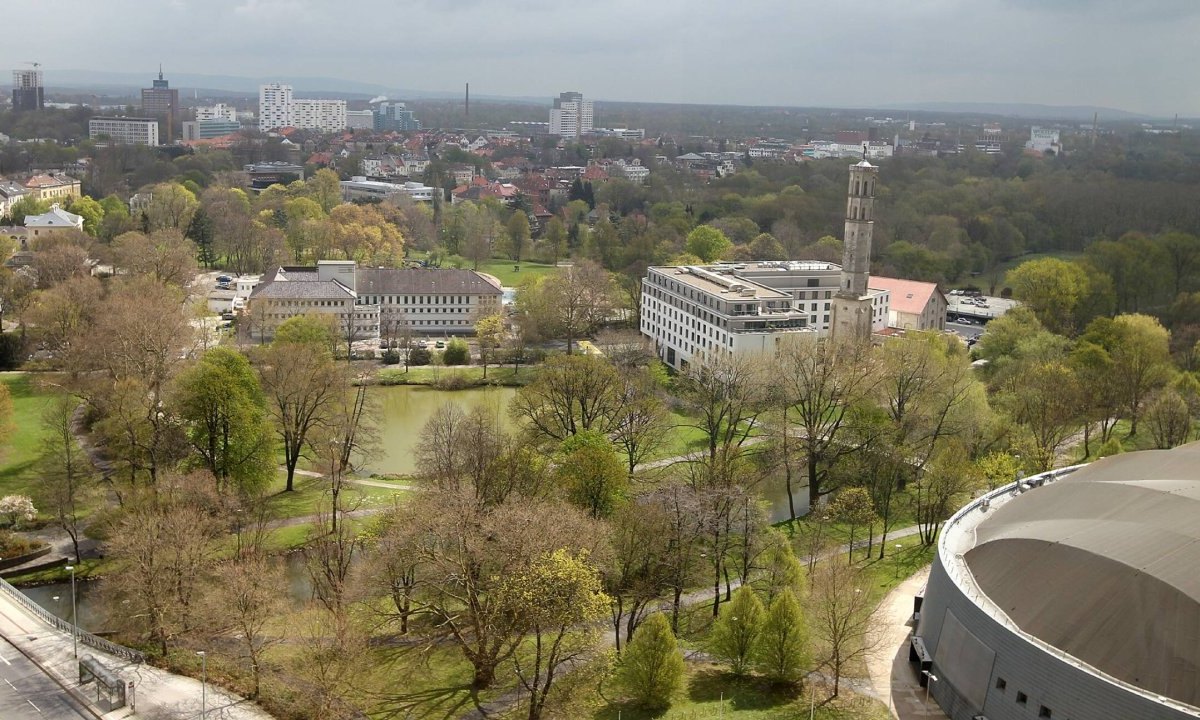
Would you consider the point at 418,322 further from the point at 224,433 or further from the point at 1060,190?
the point at 1060,190

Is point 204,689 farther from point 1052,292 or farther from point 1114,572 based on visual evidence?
point 1052,292

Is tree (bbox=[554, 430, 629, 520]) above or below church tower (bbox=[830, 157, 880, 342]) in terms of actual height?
below

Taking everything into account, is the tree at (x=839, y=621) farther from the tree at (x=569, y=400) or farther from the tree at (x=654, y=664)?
the tree at (x=569, y=400)

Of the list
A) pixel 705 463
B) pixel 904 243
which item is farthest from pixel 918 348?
pixel 904 243

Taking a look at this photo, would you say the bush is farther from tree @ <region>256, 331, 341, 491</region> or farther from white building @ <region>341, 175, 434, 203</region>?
white building @ <region>341, 175, 434, 203</region>

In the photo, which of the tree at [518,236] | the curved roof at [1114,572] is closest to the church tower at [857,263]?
the curved roof at [1114,572]

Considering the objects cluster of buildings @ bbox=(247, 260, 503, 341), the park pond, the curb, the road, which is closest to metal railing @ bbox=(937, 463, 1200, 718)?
the park pond
